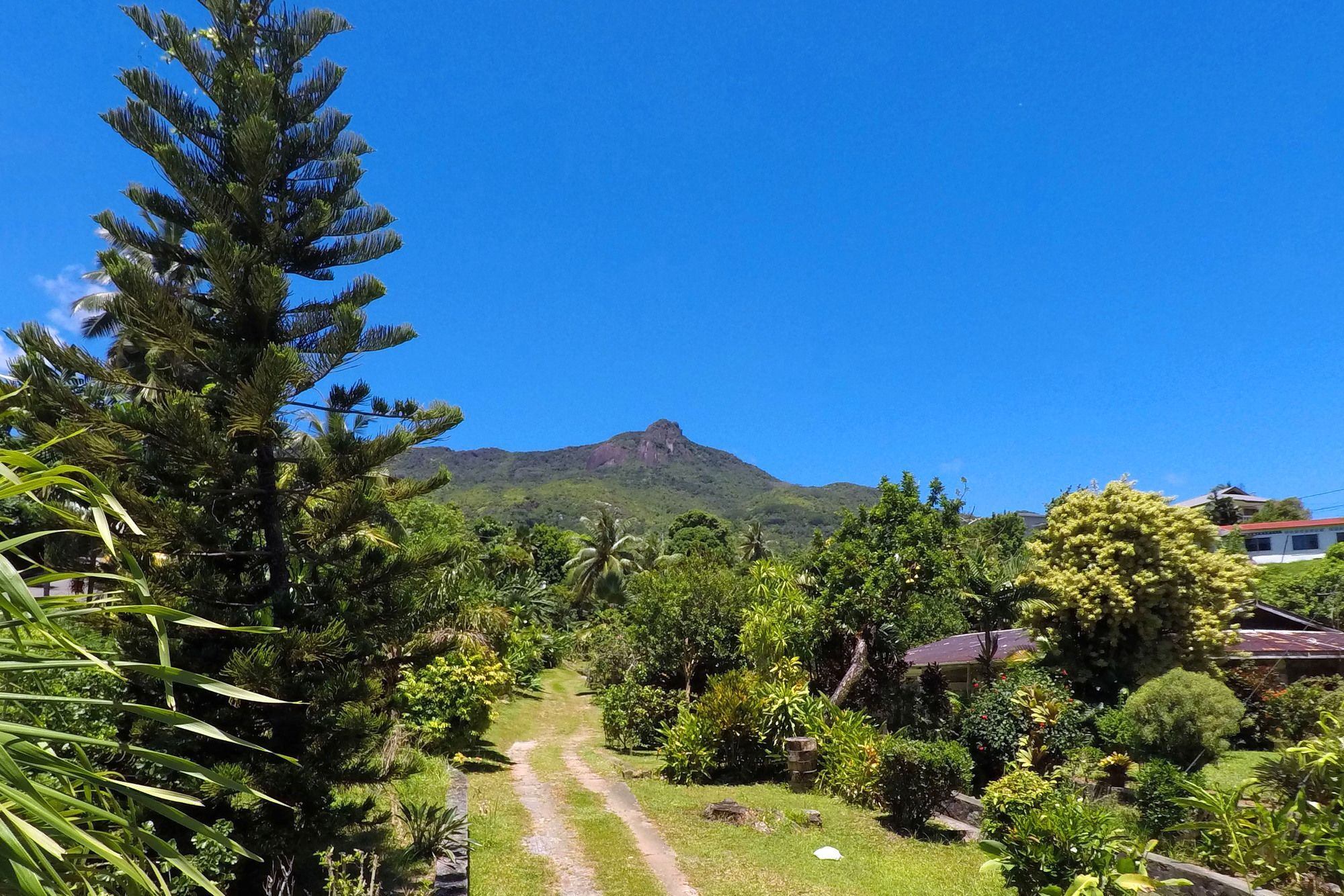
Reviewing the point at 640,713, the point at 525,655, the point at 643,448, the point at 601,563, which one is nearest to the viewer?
the point at 640,713

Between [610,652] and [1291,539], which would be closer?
[610,652]

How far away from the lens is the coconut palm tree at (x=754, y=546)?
4841cm

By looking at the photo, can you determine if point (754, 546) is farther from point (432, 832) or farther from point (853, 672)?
point (432, 832)

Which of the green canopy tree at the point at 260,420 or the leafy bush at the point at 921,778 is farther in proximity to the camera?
the leafy bush at the point at 921,778

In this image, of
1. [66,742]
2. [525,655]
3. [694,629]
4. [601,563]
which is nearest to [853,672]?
[694,629]

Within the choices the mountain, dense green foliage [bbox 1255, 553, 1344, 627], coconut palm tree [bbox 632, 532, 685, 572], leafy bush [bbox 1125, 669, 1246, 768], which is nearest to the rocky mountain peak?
the mountain

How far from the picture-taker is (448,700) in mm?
13234

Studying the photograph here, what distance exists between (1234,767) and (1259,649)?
418cm

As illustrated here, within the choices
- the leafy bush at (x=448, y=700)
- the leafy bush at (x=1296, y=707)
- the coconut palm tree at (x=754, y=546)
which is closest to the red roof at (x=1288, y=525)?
the coconut palm tree at (x=754, y=546)

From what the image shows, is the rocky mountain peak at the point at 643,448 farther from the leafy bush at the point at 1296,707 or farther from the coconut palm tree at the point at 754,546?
the leafy bush at the point at 1296,707

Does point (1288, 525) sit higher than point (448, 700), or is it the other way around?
point (1288, 525)

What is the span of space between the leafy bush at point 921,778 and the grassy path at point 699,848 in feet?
1.44

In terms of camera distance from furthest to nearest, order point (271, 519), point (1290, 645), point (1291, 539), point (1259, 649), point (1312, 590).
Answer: point (1291, 539), point (1312, 590), point (1290, 645), point (1259, 649), point (271, 519)

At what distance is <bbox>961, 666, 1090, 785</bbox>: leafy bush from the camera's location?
11117mm
